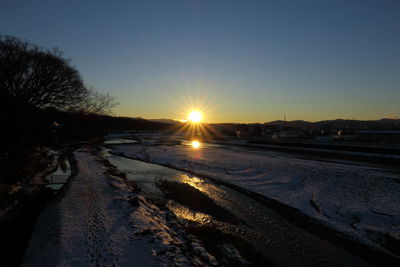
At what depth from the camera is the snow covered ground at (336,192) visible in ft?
29.8

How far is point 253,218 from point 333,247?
3.16 meters

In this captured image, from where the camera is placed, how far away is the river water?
7.26 m

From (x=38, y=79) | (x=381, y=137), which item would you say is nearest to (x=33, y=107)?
(x=38, y=79)

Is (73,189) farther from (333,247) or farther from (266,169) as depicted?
(266,169)

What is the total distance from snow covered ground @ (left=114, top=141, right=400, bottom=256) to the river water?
154 centimetres

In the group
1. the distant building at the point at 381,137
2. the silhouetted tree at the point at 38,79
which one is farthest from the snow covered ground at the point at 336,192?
the distant building at the point at 381,137

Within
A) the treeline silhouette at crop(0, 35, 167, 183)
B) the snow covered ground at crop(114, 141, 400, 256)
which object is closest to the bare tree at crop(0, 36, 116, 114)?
the treeline silhouette at crop(0, 35, 167, 183)

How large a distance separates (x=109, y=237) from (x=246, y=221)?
5193 mm

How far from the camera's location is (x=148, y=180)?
1738cm

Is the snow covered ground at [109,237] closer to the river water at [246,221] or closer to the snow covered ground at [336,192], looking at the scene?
the river water at [246,221]

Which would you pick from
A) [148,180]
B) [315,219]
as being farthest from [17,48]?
[315,219]

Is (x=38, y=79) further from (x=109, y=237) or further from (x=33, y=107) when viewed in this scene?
(x=109, y=237)

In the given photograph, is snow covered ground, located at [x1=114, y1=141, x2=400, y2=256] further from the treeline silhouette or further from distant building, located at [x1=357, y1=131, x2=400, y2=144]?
distant building, located at [x1=357, y1=131, x2=400, y2=144]

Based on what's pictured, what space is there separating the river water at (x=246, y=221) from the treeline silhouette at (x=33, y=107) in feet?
26.6
